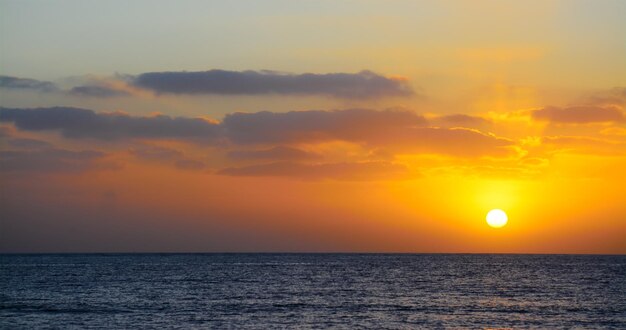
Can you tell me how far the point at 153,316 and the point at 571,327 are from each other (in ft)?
109

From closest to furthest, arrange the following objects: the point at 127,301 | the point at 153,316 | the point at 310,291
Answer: the point at 153,316 → the point at 127,301 → the point at 310,291

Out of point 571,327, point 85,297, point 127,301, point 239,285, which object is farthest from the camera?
point 239,285

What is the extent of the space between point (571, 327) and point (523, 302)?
20.7 meters

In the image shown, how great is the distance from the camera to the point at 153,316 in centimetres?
6775

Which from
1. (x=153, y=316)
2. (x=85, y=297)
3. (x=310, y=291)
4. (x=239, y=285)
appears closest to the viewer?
(x=153, y=316)

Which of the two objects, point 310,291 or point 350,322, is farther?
point 310,291

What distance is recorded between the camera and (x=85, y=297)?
87750mm

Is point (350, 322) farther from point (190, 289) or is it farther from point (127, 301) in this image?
point (190, 289)

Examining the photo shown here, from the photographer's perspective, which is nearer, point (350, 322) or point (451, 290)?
point (350, 322)

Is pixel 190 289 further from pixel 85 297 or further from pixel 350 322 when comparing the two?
pixel 350 322

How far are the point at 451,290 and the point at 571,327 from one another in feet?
123

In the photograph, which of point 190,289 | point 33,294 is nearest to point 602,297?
point 190,289

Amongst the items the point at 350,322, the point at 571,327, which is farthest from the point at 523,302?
the point at 350,322

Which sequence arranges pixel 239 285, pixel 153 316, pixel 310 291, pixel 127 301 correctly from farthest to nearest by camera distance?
pixel 239 285 < pixel 310 291 < pixel 127 301 < pixel 153 316
